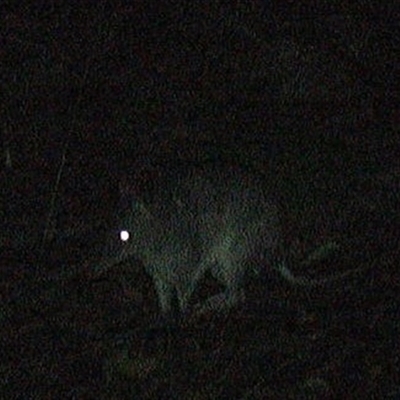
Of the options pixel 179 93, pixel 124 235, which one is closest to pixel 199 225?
pixel 124 235

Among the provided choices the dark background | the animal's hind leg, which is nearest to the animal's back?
the animal's hind leg

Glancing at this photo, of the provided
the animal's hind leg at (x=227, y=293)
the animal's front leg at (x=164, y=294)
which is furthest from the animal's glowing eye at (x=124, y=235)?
the animal's hind leg at (x=227, y=293)

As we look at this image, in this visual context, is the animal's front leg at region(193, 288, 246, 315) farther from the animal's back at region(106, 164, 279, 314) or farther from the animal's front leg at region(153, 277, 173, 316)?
the animal's front leg at region(153, 277, 173, 316)

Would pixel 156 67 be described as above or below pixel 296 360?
above

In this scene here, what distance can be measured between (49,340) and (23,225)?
166cm

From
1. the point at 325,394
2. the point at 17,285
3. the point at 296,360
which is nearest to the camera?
the point at 325,394

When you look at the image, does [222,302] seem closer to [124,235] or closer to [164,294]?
[164,294]

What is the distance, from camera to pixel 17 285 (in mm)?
6477

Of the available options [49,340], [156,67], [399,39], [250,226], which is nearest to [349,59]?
[399,39]

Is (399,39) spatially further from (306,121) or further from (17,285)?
(17,285)

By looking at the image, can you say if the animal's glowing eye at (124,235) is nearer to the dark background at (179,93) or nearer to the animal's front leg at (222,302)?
the animal's front leg at (222,302)

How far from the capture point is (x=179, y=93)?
24.8 feet

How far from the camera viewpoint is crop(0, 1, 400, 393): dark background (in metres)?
7.29

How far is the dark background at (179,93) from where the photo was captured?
7.29m
